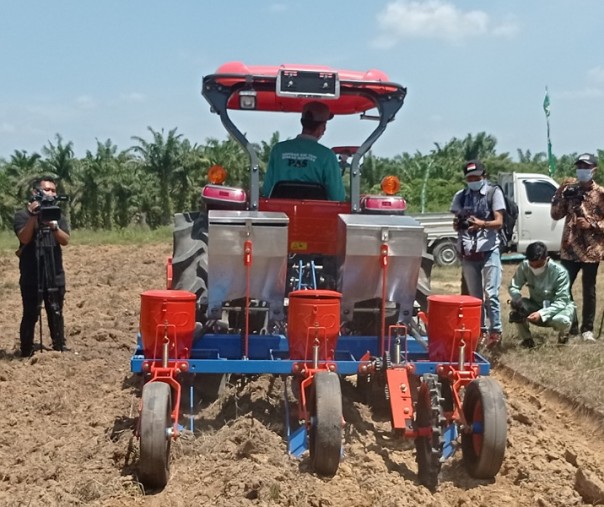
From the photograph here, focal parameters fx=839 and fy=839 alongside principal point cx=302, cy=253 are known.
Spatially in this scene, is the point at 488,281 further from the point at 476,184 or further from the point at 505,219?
the point at 476,184

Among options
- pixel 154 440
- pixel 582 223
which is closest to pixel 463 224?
pixel 582 223

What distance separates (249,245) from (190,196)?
94.4 ft

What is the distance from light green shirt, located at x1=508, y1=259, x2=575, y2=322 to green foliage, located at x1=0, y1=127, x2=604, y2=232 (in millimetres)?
23582

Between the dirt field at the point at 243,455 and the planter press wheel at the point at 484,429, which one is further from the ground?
the planter press wheel at the point at 484,429

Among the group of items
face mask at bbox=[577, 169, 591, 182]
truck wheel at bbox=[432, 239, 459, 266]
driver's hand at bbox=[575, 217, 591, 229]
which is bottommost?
truck wheel at bbox=[432, 239, 459, 266]

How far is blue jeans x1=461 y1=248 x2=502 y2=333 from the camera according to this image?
7723mm

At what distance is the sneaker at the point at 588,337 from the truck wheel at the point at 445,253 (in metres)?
9.01

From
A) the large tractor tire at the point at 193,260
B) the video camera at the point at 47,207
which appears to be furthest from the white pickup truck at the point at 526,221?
the large tractor tire at the point at 193,260

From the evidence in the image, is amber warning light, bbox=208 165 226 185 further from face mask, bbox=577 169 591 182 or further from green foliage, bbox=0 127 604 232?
green foliage, bbox=0 127 604 232

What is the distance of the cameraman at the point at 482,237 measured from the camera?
773 cm

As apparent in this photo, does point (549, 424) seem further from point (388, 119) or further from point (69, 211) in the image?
point (69, 211)

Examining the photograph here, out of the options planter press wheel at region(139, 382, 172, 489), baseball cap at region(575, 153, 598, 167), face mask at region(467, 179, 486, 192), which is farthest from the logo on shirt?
baseball cap at region(575, 153, 598, 167)

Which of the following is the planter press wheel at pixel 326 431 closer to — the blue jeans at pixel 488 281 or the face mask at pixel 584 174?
the blue jeans at pixel 488 281

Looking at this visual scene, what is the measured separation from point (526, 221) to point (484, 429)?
1302 cm
